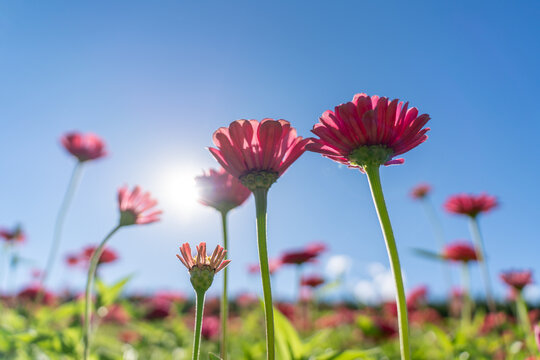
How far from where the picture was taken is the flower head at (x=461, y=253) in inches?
147

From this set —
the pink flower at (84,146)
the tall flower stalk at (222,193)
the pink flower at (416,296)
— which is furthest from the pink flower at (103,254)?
the pink flower at (416,296)

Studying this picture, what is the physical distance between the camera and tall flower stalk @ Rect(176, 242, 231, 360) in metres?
0.81

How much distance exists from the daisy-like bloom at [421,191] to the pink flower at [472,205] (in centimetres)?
261

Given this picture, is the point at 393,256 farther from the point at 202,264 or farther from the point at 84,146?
the point at 84,146

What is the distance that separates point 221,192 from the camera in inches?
46.4

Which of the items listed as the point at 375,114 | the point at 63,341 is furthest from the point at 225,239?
the point at 63,341

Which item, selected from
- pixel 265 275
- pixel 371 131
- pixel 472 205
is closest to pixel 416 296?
pixel 472 205

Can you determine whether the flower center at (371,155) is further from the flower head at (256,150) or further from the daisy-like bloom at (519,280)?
the daisy-like bloom at (519,280)

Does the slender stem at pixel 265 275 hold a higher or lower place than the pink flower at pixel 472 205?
lower

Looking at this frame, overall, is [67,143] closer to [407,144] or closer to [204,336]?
[204,336]

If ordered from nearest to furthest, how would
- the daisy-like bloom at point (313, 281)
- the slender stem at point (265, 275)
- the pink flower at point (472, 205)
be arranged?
the slender stem at point (265, 275)
the pink flower at point (472, 205)
the daisy-like bloom at point (313, 281)

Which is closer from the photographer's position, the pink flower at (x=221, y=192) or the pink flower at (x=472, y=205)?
the pink flower at (x=221, y=192)

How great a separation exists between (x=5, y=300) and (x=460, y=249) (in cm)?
561

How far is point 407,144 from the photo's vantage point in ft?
3.17
